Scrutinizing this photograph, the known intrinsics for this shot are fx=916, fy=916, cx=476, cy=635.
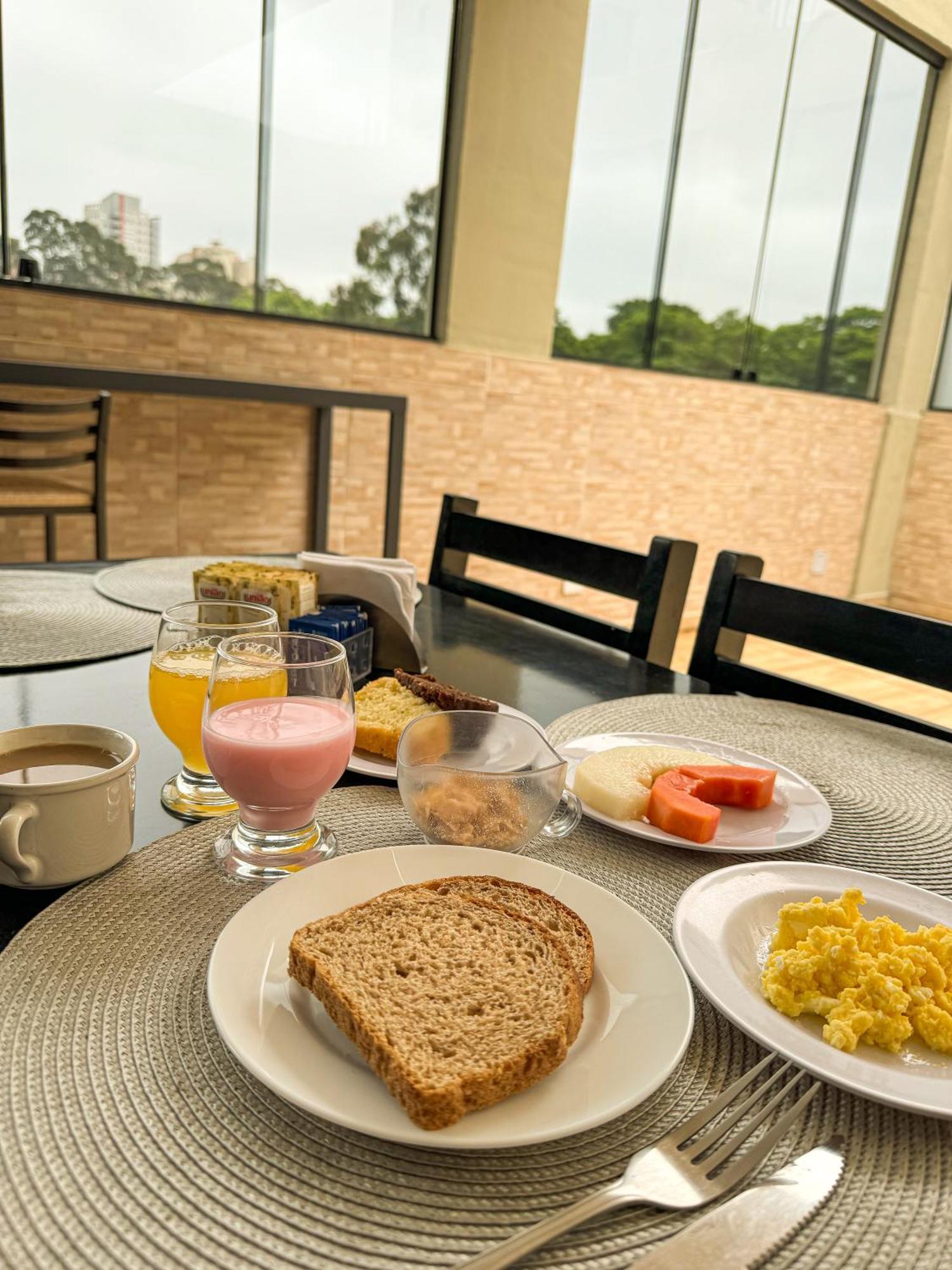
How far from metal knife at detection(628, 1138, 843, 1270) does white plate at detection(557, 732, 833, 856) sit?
11.4 inches

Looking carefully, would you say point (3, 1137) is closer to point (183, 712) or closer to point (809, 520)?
point (183, 712)

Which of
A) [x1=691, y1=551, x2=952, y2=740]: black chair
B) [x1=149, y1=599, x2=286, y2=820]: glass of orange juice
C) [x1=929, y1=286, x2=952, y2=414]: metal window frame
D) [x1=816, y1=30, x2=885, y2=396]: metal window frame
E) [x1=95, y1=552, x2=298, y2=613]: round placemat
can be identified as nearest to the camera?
[x1=149, y1=599, x2=286, y2=820]: glass of orange juice

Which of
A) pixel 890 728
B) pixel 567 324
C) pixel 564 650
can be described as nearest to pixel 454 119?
pixel 567 324

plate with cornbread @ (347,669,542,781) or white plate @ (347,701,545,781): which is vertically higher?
plate with cornbread @ (347,669,542,781)

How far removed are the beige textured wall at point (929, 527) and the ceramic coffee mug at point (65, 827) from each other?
22.2ft

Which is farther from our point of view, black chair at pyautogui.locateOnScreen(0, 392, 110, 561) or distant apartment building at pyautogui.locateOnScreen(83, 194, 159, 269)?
distant apartment building at pyautogui.locateOnScreen(83, 194, 159, 269)

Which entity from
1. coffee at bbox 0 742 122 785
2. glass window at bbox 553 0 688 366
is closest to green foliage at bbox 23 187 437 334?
glass window at bbox 553 0 688 366

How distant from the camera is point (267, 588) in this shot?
971mm

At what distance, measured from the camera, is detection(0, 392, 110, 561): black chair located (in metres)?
2.50

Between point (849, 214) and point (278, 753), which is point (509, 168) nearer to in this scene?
point (849, 214)

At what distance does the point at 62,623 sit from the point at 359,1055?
886mm

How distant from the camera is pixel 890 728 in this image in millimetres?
1044

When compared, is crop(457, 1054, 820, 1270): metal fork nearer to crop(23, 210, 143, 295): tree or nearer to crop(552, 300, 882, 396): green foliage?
crop(23, 210, 143, 295): tree

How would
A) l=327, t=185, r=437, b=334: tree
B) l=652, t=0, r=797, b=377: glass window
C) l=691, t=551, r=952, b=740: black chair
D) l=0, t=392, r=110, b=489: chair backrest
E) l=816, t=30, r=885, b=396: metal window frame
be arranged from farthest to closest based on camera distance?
l=816, t=30, r=885, b=396: metal window frame < l=652, t=0, r=797, b=377: glass window < l=327, t=185, r=437, b=334: tree < l=0, t=392, r=110, b=489: chair backrest < l=691, t=551, r=952, b=740: black chair
